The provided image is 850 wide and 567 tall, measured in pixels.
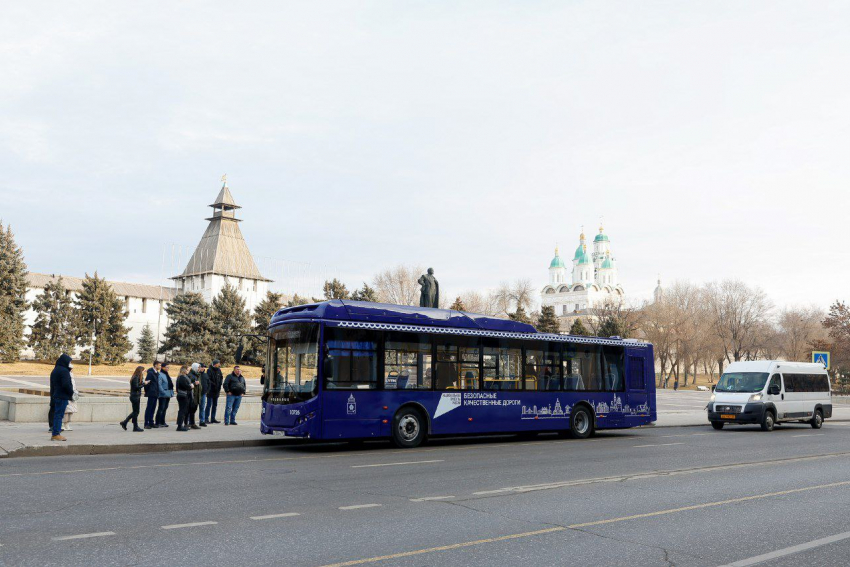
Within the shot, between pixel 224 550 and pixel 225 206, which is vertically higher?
pixel 225 206

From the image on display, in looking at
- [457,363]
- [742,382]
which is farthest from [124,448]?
[742,382]

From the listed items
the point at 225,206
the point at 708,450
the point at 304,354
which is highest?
the point at 225,206

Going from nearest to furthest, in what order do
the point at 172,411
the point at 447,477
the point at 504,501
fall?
the point at 504,501 < the point at 447,477 < the point at 172,411

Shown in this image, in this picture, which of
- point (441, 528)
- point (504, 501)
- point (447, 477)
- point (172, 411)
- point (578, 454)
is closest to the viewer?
point (441, 528)

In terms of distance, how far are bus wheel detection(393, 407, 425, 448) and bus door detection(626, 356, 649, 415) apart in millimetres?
7701

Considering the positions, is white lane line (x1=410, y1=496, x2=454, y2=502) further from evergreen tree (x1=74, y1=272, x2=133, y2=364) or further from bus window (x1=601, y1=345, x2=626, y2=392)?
evergreen tree (x1=74, y1=272, x2=133, y2=364)

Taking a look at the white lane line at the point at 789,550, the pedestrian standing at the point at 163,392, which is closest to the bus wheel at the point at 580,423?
the pedestrian standing at the point at 163,392

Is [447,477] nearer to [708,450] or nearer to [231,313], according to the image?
[708,450]

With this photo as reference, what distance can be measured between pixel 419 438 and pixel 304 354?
3499 mm

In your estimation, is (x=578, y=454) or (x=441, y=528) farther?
(x=578, y=454)

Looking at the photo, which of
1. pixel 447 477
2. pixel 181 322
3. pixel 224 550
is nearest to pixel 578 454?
pixel 447 477

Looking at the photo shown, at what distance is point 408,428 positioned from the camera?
1677 cm

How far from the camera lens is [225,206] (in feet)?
339

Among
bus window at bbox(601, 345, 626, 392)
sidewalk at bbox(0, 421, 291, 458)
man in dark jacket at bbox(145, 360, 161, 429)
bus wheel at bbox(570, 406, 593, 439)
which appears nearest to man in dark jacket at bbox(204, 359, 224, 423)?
sidewalk at bbox(0, 421, 291, 458)
